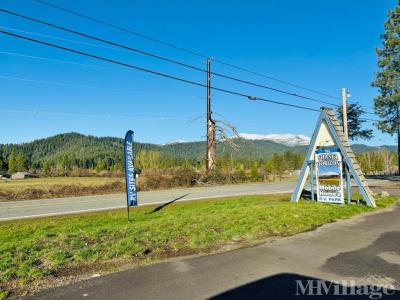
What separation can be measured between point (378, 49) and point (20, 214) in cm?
3509

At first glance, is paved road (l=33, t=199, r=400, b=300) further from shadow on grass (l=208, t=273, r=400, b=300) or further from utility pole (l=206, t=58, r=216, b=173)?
utility pole (l=206, t=58, r=216, b=173)

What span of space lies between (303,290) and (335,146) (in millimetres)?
10152

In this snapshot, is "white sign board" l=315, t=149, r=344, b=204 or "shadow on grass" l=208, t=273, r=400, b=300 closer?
"shadow on grass" l=208, t=273, r=400, b=300

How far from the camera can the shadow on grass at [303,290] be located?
4254mm

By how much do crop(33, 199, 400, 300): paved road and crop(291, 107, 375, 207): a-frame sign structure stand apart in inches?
236

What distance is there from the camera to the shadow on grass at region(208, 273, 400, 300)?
4.25 meters

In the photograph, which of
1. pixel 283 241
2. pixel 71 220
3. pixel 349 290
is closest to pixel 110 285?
pixel 349 290

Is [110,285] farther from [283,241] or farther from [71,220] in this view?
[71,220]

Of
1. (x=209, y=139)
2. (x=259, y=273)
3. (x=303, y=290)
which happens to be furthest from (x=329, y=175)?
(x=209, y=139)

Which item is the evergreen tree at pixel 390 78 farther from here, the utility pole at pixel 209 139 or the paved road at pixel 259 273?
the paved road at pixel 259 273

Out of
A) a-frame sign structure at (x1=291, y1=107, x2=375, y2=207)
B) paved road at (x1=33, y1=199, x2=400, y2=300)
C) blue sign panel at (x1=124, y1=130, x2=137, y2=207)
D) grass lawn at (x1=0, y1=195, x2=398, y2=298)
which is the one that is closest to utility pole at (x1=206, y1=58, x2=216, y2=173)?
a-frame sign structure at (x1=291, y1=107, x2=375, y2=207)

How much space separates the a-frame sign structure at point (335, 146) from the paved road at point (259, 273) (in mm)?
6006

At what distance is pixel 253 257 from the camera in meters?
6.04

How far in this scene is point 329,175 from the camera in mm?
13586
